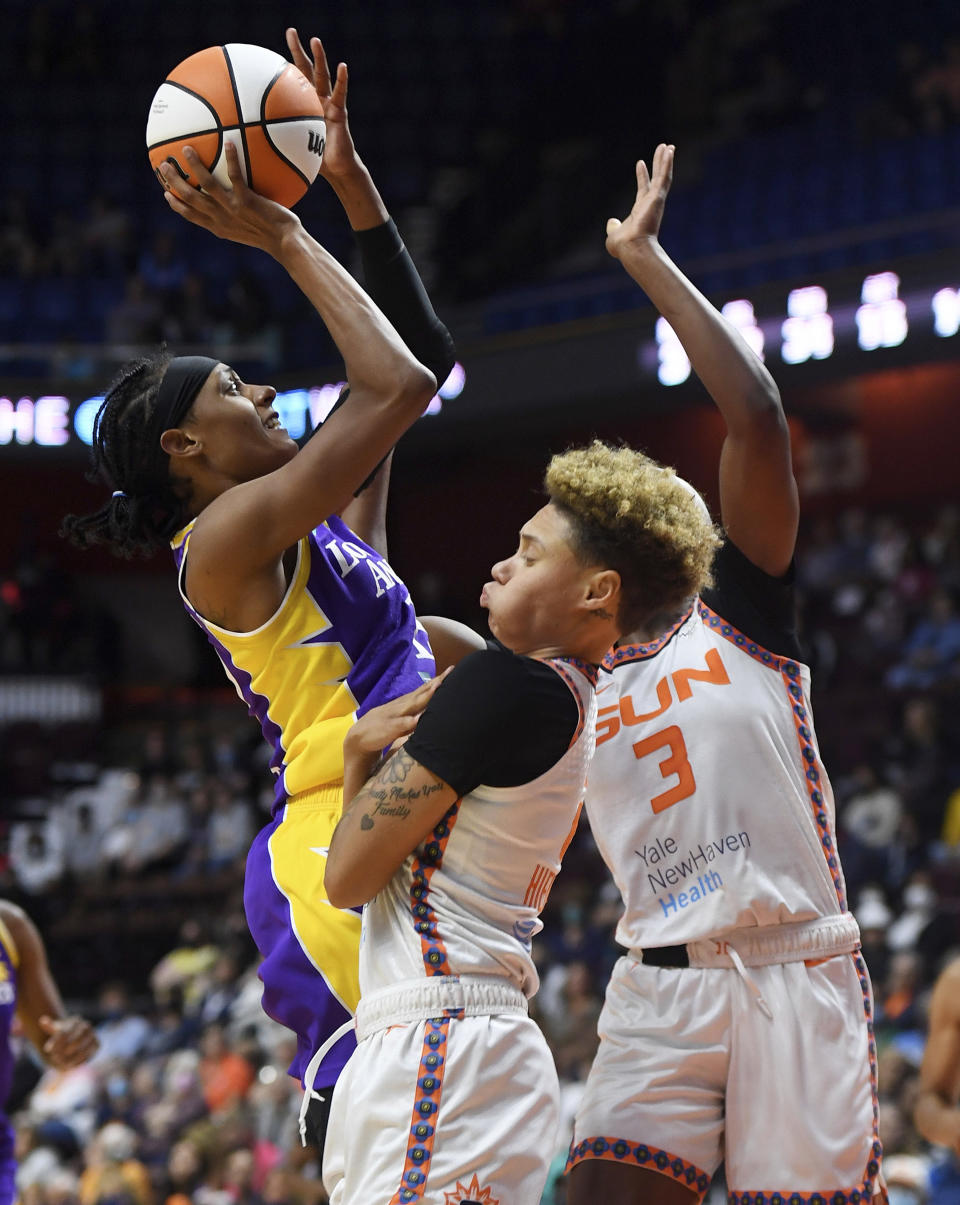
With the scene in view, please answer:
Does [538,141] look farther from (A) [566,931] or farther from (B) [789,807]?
(B) [789,807]

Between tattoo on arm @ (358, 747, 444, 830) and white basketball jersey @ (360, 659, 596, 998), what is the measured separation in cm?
8

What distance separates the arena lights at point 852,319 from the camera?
35.0 ft

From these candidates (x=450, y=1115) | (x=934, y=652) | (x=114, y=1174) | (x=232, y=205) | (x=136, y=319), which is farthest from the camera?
(x=136, y=319)

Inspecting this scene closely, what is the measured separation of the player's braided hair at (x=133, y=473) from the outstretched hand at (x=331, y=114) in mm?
494

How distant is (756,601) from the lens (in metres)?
2.89

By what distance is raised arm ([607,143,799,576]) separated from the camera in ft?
9.13

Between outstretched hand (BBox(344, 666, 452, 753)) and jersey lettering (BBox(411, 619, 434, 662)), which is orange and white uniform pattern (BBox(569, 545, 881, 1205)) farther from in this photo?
outstretched hand (BBox(344, 666, 452, 753))

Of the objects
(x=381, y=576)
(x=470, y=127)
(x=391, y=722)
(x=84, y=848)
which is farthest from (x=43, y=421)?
(x=391, y=722)

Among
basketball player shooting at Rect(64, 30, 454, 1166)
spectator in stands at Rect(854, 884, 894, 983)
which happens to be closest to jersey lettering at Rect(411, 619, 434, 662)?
basketball player shooting at Rect(64, 30, 454, 1166)

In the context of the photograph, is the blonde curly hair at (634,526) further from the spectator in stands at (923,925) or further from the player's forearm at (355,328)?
the spectator in stands at (923,925)

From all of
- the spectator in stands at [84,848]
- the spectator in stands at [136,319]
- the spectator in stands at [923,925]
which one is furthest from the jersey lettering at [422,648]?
the spectator in stands at [136,319]

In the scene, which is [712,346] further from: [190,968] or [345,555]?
[190,968]

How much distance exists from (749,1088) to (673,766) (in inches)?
22.8

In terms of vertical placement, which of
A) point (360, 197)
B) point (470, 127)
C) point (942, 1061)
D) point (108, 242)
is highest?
point (470, 127)
